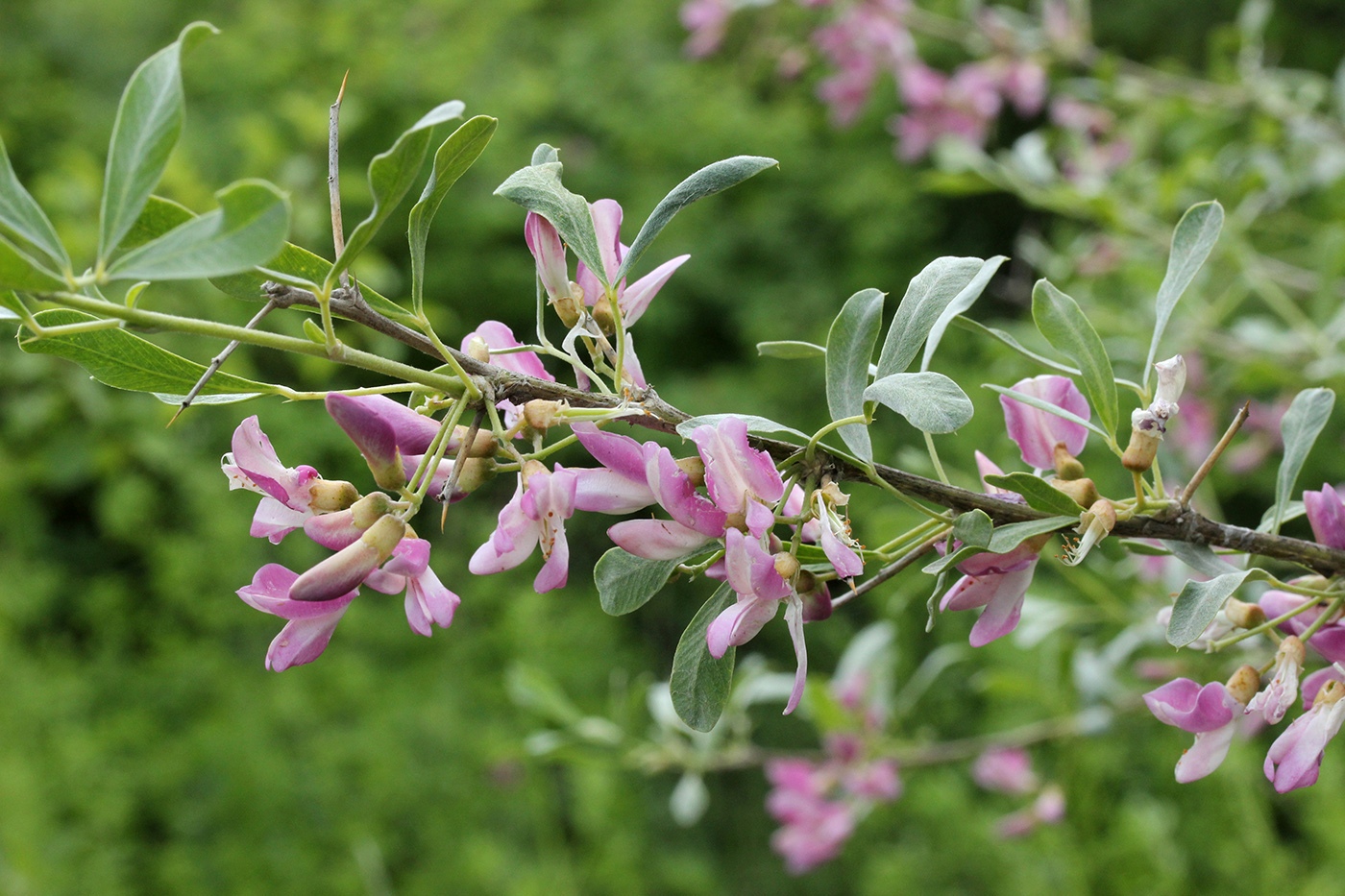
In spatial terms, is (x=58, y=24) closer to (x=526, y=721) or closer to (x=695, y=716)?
(x=526, y=721)

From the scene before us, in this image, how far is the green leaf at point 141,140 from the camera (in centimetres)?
28

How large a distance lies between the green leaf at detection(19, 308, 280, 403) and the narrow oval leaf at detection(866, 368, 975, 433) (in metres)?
0.20

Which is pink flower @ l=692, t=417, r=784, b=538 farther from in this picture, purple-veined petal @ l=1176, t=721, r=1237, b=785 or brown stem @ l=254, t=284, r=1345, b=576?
purple-veined petal @ l=1176, t=721, r=1237, b=785

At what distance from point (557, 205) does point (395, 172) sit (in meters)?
0.07

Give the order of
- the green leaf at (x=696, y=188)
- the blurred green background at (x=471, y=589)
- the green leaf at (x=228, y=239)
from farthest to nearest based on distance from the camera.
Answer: the blurred green background at (x=471, y=589)
the green leaf at (x=696, y=188)
the green leaf at (x=228, y=239)

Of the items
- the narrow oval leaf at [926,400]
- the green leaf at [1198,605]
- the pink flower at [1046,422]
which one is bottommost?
the green leaf at [1198,605]

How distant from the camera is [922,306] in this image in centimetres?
38

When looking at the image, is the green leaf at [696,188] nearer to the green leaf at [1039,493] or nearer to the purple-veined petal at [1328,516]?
the green leaf at [1039,493]

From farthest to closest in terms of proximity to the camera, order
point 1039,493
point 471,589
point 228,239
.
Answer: point 471,589 → point 1039,493 → point 228,239

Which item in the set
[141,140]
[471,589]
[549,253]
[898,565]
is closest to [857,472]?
[898,565]

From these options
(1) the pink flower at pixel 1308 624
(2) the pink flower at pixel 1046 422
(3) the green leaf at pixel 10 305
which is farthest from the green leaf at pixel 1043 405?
(3) the green leaf at pixel 10 305

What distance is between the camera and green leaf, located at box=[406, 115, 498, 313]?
0.34 m

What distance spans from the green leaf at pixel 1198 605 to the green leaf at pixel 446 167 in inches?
10.7

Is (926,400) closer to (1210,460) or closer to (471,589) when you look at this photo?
(1210,460)
